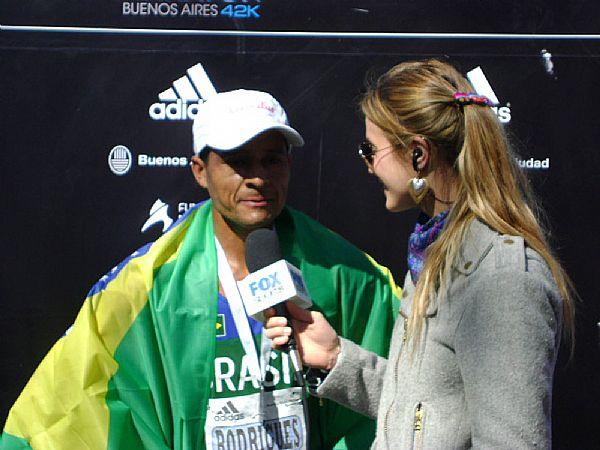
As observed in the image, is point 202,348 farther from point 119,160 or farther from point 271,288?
point 119,160

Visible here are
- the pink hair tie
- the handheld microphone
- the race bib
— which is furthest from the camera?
the race bib

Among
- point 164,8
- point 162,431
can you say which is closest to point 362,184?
point 164,8

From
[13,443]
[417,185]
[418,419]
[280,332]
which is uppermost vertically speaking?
[417,185]

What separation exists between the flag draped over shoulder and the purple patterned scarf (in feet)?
2.28

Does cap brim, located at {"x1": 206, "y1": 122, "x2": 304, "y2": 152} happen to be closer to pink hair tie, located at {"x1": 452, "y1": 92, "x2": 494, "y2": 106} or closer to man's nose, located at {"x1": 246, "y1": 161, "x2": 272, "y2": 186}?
man's nose, located at {"x1": 246, "y1": 161, "x2": 272, "y2": 186}

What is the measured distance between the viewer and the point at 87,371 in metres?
2.61

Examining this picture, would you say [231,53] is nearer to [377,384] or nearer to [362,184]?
[362,184]

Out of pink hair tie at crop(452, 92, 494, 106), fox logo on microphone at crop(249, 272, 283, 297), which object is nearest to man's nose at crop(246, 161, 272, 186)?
fox logo on microphone at crop(249, 272, 283, 297)

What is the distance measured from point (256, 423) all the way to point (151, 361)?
350 millimetres

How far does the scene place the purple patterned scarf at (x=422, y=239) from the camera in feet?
6.51

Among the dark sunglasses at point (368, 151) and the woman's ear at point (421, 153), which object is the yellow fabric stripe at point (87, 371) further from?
the woman's ear at point (421, 153)

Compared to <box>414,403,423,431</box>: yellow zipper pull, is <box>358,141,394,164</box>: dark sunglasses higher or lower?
higher

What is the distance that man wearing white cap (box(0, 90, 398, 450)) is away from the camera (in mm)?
2590

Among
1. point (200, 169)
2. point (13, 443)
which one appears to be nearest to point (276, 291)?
point (200, 169)
